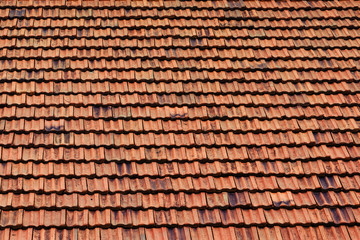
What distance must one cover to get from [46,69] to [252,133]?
213 centimetres

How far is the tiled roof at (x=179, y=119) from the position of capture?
14.5 feet

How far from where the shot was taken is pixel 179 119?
5.02 meters

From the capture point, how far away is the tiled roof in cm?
441

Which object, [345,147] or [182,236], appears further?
[345,147]

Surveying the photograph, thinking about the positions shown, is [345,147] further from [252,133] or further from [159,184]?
[159,184]

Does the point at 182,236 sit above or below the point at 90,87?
below

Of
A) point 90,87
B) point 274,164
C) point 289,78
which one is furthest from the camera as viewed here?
point 289,78

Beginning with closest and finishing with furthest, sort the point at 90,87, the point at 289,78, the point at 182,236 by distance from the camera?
the point at 182,236, the point at 90,87, the point at 289,78

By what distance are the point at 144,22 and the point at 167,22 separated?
0.83 feet

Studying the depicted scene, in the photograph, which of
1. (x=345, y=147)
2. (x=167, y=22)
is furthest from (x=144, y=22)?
(x=345, y=147)

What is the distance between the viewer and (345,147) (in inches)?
197

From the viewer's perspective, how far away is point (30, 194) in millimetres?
4383

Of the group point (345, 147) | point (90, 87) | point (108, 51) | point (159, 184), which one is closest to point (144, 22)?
point (108, 51)

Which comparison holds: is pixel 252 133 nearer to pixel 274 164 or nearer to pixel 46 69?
pixel 274 164
